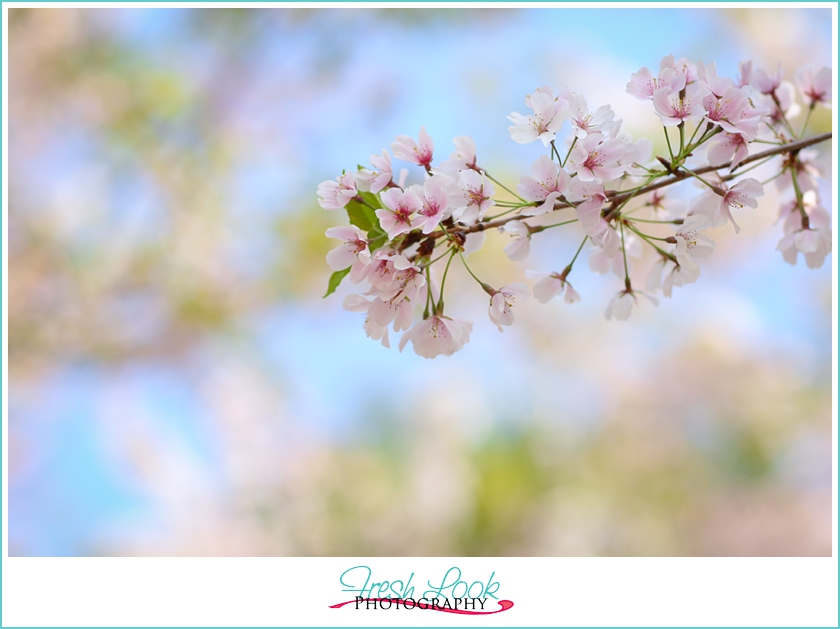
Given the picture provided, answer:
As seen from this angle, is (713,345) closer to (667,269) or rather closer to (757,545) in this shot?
(757,545)

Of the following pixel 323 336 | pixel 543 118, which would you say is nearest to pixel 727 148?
pixel 543 118

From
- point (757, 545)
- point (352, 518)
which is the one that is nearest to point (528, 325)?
point (352, 518)

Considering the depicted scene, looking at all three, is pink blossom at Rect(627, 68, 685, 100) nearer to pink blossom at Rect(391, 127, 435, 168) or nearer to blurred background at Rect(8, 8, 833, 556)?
pink blossom at Rect(391, 127, 435, 168)

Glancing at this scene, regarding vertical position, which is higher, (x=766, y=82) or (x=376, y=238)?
(x=766, y=82)

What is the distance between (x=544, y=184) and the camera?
1.46 feet

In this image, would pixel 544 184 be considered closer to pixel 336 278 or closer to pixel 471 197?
pixel 471 197

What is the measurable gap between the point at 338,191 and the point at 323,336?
6.58 feet

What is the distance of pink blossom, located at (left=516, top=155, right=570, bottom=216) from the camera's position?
435 millimetres

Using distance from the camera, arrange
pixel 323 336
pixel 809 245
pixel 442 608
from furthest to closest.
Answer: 1. pixel 323 336
2. pixel 442 608
3. pixel 809 245

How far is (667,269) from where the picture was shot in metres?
0.53

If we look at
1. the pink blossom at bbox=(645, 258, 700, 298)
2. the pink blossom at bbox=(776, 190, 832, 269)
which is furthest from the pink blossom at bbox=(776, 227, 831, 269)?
the pink blossom at bbox=(645, 258, 700, 298)

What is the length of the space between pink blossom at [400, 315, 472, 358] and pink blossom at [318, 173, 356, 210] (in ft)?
0.34

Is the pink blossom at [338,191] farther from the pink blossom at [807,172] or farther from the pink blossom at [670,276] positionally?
the pink blossom at [807,172]

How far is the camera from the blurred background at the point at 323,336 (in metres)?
2.20
